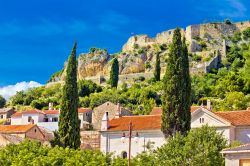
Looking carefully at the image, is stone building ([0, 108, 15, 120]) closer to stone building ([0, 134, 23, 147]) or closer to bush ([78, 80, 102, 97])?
bush ([78, 80, 102, 97])

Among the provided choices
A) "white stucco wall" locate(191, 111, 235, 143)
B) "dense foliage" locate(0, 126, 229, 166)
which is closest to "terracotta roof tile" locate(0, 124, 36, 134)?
"dense foliage" locate(0, 126, 229, 166)

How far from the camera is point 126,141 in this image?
60.8 metres

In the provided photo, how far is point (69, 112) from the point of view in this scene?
58.2m

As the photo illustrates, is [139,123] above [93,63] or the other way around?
the other way around

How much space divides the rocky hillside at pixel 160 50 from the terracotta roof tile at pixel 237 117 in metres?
67.2

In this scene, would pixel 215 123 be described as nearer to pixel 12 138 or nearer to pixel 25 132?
pixel 12 138

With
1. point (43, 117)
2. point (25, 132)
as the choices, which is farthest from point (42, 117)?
point (25, 132)

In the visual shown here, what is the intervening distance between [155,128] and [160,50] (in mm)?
80773

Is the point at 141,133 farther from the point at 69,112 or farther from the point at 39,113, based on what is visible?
the point at 39,113

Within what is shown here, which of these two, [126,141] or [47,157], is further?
[126,141]

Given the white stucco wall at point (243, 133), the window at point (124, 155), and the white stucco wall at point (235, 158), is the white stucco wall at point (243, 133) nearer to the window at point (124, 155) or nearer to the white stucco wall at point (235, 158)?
the window at point (124, 155)

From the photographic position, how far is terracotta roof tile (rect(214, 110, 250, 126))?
184 feet

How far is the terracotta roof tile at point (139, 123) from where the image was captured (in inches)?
2387

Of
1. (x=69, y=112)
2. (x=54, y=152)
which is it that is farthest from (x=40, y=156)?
(x=69, y=112)
